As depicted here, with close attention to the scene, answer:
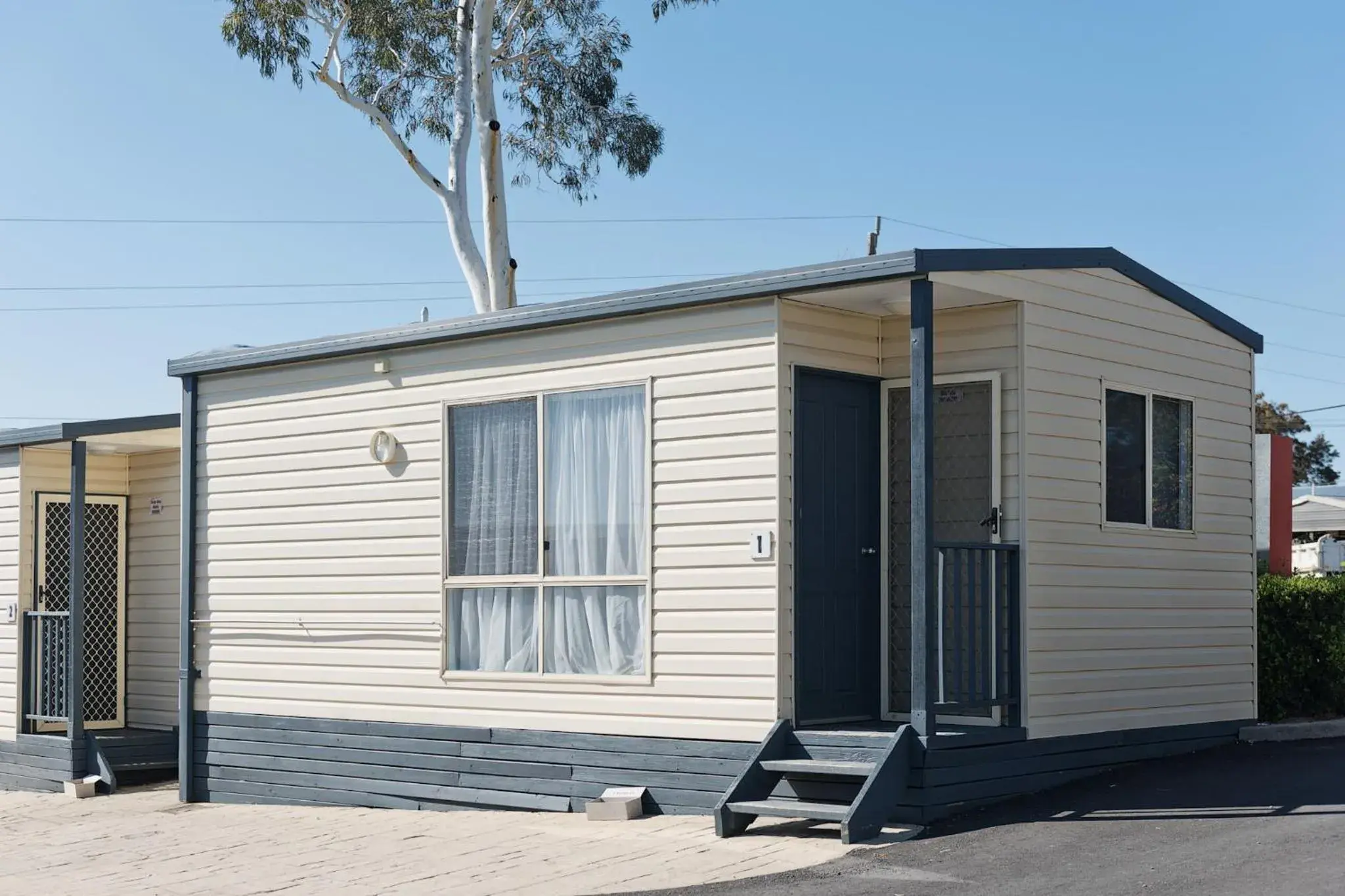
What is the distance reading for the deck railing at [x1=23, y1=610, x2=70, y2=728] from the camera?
12633 millimetres

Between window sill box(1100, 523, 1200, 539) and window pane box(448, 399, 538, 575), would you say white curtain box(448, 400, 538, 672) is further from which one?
window sill box(1100, 523, 1200, 539)

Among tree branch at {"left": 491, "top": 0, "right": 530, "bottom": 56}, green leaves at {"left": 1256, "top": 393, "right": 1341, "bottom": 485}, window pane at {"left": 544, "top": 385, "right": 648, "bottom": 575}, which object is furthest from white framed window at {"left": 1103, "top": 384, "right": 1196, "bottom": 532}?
green leaves at {"left": 1256, "top": 393, "right": 1341, "bottom": 485}

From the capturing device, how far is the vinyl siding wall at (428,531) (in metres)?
8.75

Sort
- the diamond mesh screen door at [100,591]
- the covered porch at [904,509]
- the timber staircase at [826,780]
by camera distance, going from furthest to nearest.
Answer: the diamond mesh screen door at [100,591] < the covered porch at [904,509] < the timber staircase at [826,780]

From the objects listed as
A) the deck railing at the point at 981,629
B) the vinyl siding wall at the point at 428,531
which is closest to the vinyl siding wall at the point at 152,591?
the vinyl siding wall at the point at 428,531

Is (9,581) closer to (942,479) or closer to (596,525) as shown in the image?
(596,525)

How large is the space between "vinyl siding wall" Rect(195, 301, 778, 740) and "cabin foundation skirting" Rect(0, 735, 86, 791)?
1.52 m

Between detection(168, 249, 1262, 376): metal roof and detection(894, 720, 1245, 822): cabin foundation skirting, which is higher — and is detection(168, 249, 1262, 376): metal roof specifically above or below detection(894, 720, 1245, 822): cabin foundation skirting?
above

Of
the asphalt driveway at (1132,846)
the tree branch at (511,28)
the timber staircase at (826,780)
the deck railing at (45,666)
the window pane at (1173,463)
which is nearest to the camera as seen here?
the asphalt driveway at (1132,846)

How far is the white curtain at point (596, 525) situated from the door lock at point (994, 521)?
1.93m

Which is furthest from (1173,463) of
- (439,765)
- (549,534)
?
(439,765)

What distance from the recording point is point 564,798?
31.0 feet

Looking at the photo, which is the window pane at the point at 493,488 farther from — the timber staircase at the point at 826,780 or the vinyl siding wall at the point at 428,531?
the timber staircase at the point at 826,780

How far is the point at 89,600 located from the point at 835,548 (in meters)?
7.36
